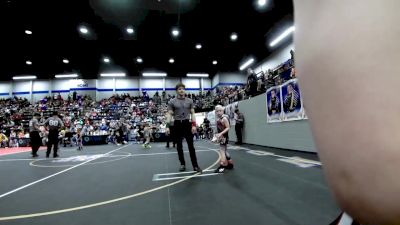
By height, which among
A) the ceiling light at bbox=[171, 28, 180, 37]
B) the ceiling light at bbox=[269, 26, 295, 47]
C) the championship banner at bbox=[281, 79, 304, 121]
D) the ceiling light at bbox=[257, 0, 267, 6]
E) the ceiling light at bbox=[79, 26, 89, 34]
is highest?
the ceiling light at bbox=[171, 28, 180, 37]

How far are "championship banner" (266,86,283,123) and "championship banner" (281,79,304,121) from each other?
213 millimetres

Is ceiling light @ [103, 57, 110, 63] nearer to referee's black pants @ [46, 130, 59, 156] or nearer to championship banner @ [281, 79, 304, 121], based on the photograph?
referee's black pants @ [46, 130, 59, 156]

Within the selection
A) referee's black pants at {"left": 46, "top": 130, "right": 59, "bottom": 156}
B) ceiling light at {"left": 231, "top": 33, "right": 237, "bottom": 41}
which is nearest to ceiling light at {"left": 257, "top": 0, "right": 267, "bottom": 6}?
ceiling light at {"left": 231, "top": 33, "right": 237, "bottom": 41}

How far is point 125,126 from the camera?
19031 mm

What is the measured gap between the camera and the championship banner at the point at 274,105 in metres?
8.10

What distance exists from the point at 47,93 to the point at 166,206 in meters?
33.0

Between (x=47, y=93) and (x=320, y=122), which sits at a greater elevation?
(x=47, y=93)

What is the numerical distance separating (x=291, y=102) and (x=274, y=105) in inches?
46.6

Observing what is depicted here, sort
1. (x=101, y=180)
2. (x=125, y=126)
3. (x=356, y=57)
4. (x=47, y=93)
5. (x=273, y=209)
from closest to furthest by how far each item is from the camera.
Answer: (x=356, y=57) → (x=273, y=209) → (x=101, y=180) → (x=125, y=126) → (x=47, y=93)

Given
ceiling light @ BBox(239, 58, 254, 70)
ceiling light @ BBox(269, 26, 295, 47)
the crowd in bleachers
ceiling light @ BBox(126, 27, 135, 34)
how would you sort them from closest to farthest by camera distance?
ceiling light @ BBox(126, 27, 135, 34) → ceiling light @ BBox(269, 26, 295, 47) → the crowd in bleachers → ceiling light @ BBox(239, 58, 254, 70)

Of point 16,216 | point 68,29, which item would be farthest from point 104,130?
point 16,216

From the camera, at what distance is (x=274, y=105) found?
8469 mm

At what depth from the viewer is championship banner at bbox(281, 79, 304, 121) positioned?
690cm

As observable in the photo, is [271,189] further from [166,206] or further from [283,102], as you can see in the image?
[283,102]
